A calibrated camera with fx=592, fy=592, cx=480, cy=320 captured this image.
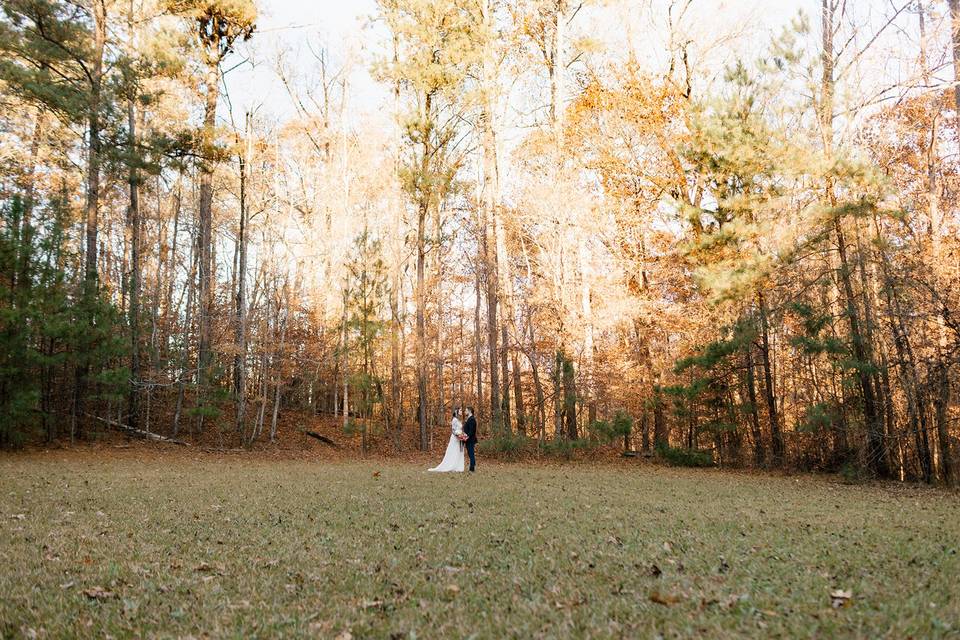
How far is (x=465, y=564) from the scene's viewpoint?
489cm

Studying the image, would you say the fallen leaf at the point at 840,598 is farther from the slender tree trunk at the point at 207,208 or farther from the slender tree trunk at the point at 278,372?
the slender tree trunk at the point at 207,208

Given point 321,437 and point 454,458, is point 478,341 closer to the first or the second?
point 321,437

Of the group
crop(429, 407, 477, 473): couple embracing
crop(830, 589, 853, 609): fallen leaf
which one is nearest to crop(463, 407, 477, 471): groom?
crop(429, 407, 477, 473): couple embracing

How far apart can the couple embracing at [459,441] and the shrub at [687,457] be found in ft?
19.8

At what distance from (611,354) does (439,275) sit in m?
10.1

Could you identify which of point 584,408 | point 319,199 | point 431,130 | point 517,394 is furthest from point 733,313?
point 319,199

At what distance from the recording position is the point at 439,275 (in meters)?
26.1

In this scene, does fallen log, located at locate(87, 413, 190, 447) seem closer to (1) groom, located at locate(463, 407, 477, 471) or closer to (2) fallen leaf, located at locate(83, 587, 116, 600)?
(1) groom, located at locate(463, 407, 477, 471)

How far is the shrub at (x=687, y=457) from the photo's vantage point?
1673 cm

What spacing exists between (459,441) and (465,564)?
9.97 m

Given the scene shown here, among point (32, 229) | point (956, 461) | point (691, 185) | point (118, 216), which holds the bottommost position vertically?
point (956, 461)

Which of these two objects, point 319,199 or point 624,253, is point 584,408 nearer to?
point 624,253

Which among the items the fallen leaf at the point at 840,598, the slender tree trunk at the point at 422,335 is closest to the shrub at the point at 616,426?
the slender tree trunk at the point at 422,335

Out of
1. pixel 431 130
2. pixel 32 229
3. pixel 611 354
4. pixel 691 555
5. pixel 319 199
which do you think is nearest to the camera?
pixel 691 555
